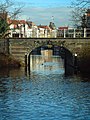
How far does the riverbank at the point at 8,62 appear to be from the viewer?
62775 mm

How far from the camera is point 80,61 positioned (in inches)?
2258

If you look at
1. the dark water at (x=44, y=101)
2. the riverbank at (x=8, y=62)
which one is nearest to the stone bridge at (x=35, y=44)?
the riverbank at (x=8, y=62)

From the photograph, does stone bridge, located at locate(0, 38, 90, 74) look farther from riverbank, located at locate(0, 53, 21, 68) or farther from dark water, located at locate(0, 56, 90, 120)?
dark water, located at locate(0, 56, 90, 120)

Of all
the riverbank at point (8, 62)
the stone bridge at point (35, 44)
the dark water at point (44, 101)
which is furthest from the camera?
the riverbank at point (8, 62)

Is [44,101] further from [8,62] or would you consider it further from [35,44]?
[35,44]

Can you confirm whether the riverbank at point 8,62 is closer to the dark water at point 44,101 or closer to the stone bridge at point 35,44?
the stone bridge at point 35,44

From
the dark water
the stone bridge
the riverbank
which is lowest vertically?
the dark water

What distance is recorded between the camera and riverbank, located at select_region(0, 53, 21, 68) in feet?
206

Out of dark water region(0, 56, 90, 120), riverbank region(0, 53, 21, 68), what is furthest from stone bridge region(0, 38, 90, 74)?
dark water region(0, 56, 90, 120)

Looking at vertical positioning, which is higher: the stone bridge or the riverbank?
the stone bridge

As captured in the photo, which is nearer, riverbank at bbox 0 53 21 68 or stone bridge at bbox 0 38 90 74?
stone bridge at bbox 0 38 90 74

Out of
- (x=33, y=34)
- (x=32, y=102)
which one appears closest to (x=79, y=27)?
(x=33, y=34)

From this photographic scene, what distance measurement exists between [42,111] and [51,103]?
3063 millimetres

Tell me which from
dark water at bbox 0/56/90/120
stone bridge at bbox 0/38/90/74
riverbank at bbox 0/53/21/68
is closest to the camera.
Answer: dark water at bbox 0/56/90/120
